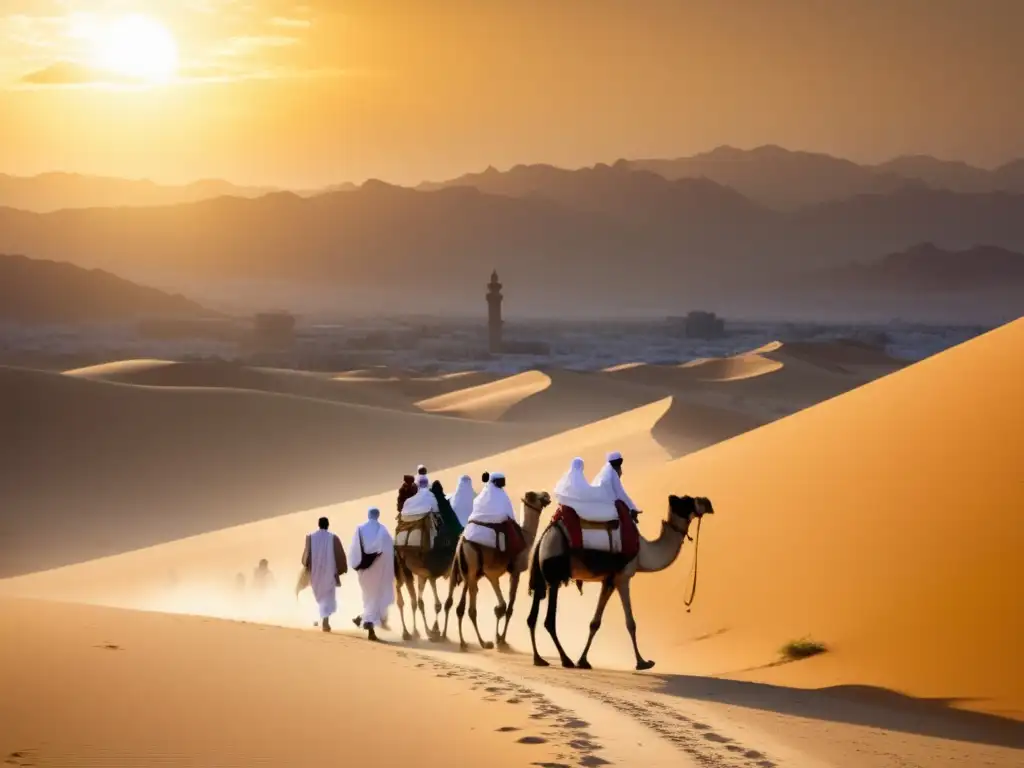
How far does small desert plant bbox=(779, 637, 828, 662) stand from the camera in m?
15.7

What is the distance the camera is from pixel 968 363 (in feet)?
73.8

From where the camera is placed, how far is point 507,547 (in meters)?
16.2

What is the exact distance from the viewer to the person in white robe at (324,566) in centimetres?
1912

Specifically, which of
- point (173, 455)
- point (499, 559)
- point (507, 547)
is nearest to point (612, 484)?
point (507, 547)

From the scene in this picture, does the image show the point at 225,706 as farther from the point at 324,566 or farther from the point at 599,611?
the point at 324,566

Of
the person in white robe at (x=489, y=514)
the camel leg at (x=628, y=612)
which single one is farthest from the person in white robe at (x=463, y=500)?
the camel leg at (x=628, y=612)

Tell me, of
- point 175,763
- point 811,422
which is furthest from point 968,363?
point 175,763

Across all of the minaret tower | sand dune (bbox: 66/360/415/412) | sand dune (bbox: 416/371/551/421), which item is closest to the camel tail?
sand dune (bbox: 416/371/551/421)

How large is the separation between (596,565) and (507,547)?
1.85 metres

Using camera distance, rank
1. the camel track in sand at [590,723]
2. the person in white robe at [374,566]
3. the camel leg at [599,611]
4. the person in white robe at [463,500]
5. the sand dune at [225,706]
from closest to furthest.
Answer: the sand dune at [225,706] → the camel track in sand at [590,723] → the camel leg at [599,611] → the person in white robe at [374,566] → the person in white robe at [463,500]

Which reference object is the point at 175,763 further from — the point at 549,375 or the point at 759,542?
the point at 549,375

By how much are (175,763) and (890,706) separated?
22.3 ft

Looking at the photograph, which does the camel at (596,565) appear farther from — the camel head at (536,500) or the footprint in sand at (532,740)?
the footprint in sand at (532,740)

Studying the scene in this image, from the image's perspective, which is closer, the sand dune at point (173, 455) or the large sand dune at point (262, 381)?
the sand dune at point (173, 455)
